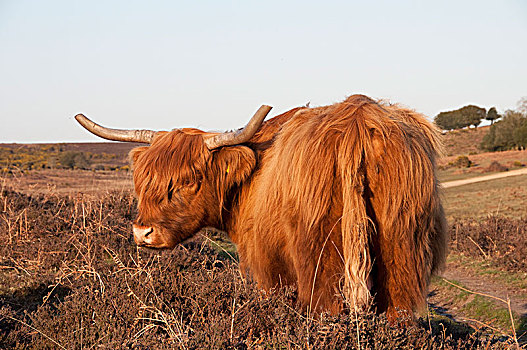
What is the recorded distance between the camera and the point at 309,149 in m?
3.00

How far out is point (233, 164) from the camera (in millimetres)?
4297

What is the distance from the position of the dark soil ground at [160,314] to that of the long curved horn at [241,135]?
0.87 m

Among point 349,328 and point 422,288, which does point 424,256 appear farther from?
point 349,328

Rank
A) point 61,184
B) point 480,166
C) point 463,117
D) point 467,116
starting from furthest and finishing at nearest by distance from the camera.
A: 1. point 467,116
2. point 463,117
3. point 480,166
4. point 61,184

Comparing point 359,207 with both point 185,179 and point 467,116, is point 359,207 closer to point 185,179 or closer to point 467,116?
point 185,179

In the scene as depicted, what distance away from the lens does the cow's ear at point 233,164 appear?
169 inches

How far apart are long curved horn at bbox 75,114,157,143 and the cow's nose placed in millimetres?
968

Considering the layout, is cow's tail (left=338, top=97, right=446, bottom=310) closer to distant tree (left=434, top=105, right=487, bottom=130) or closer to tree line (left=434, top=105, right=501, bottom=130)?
distant tree (left=434, top=105, right=487, bottom=130)

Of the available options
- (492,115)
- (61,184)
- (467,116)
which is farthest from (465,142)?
(61,184)

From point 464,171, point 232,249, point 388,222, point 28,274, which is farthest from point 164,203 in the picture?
point 464,171

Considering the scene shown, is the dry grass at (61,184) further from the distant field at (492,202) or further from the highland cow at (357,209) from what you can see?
the distant field at (492,202)

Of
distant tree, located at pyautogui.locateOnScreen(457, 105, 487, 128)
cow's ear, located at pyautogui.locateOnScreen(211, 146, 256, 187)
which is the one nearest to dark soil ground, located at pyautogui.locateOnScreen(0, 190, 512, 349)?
cow's ear, located at pyautogui.locateOnScreen(211, 146, 256, 187)

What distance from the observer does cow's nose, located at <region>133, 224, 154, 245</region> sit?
164 inches

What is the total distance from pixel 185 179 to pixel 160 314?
135cm
